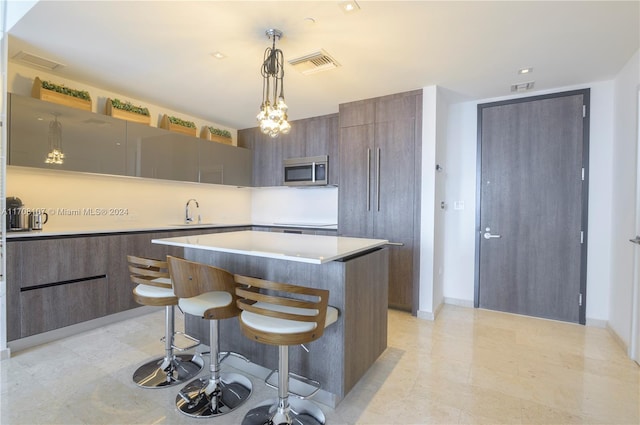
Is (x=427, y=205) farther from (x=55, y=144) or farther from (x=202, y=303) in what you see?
(x=55, y=144)

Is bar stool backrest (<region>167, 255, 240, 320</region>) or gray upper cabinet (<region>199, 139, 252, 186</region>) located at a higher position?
gray upper cabinet (<region>199, 139, 252, 186</region>)

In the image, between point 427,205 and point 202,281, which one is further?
point 427,205

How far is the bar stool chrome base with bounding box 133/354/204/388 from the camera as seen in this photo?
2125mm

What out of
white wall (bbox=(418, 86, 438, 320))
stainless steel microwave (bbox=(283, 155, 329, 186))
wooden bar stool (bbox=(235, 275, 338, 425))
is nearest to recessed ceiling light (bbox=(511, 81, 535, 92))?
white wall (bbox=(418, 86, 438, 320))

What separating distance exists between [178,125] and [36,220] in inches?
80.1

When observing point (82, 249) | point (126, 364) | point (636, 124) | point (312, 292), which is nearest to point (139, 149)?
point (82, 249)

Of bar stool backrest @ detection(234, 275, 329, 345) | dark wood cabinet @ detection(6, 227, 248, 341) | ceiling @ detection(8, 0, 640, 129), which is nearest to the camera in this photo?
bar stool backrest @ detection(234, 275, 329, 345)

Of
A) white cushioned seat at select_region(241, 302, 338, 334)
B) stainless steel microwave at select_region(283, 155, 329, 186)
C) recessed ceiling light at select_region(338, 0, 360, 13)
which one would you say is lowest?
white cushioned seat at select_region(241, 302, 338, 334)

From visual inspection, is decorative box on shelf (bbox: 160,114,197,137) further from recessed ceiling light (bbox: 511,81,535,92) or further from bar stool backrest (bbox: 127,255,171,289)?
recessed ceiling light (bbox: 511,81,535,92)

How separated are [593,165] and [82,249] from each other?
553 centimetres

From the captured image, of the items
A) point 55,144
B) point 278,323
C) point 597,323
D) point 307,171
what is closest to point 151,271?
point 278,323

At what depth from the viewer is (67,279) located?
2898mm

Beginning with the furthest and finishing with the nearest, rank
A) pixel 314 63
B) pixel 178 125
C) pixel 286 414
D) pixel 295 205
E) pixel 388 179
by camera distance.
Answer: pixel 295 205, pixel 178 125, pixel 388 179, pixel 314 63, pixel 286 414

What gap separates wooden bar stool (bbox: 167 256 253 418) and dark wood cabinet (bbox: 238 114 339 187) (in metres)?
2.92
